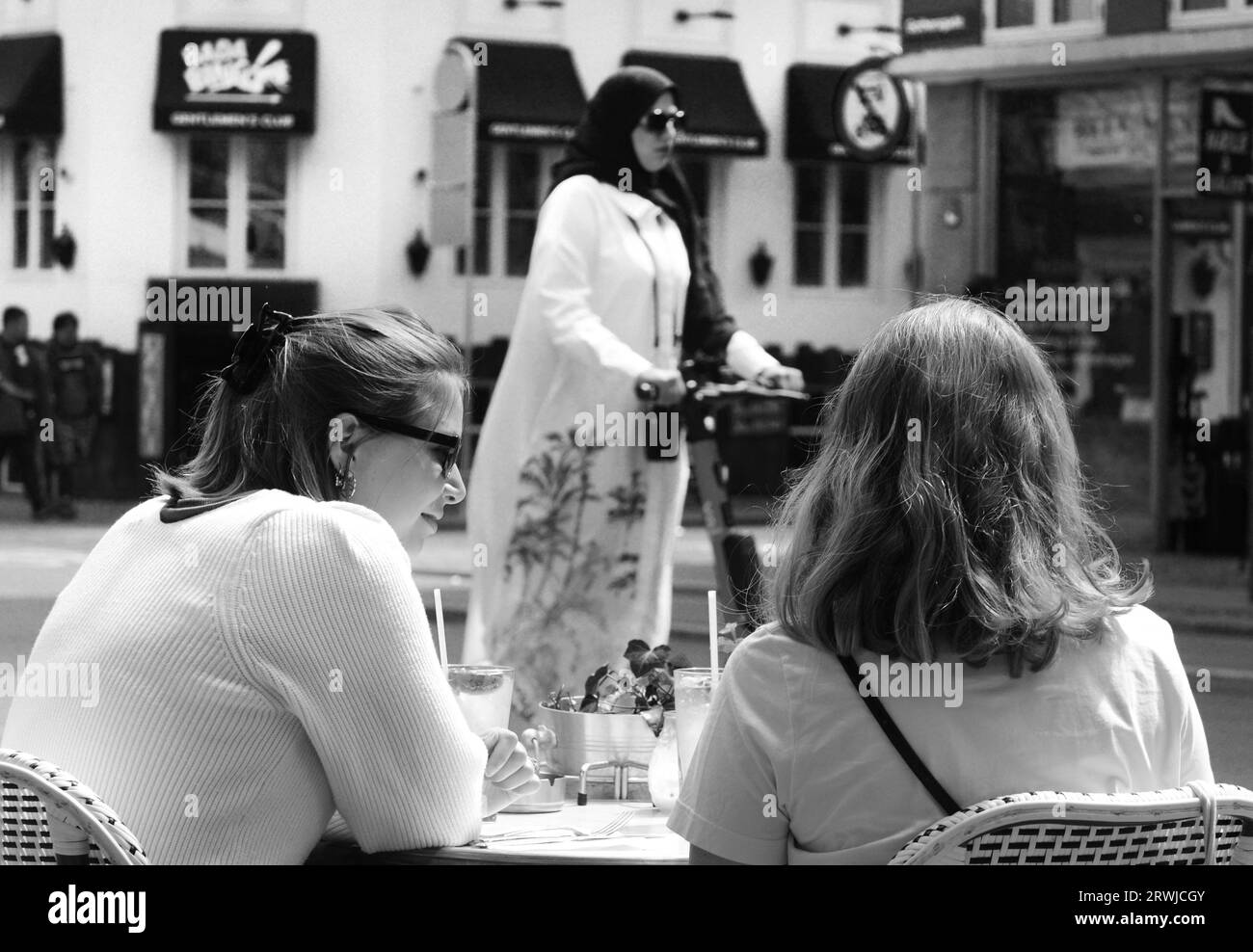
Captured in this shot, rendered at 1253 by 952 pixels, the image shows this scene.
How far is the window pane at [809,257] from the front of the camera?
23.4 metres

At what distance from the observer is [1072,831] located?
64.9 inches

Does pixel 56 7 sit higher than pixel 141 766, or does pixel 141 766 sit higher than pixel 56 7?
pixel 56 7

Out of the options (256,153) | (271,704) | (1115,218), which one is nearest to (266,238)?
(256,153)

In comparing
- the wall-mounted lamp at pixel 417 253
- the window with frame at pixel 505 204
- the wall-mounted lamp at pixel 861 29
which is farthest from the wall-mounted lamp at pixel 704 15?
the wall-mounted lamp at pixel 417 253

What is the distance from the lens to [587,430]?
5508 millimetres

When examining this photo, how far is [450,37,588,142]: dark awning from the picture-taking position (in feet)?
68.4

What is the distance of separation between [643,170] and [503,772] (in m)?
3.32

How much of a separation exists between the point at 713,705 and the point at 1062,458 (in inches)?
17.0

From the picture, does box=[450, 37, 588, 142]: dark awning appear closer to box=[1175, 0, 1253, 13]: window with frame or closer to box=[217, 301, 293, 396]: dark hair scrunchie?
box=[1175, 0, 1253, 13]: window with frame

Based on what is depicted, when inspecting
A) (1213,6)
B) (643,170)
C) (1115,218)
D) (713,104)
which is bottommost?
(643,170)

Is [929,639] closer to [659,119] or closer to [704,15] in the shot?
[659,119]

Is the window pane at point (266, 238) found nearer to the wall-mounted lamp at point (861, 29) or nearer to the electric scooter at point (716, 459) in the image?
the wall-mounted lamp at point (861, 29)
